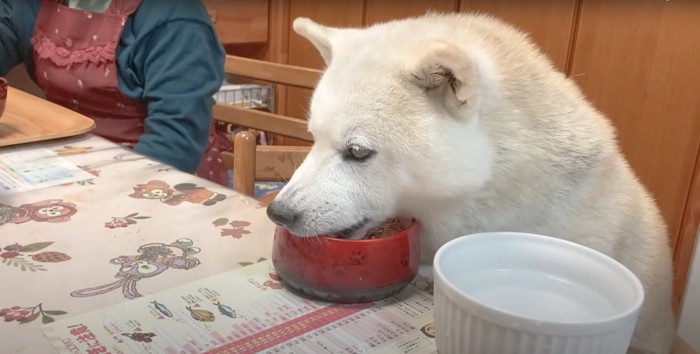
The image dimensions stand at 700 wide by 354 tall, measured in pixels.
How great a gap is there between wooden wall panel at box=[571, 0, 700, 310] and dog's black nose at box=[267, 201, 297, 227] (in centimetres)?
134

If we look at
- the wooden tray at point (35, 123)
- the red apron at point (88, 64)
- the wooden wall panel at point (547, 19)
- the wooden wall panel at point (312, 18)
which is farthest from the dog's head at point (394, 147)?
the wooden wall panel at point (312, 18)

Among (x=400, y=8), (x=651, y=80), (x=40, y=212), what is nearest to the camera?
(x=40, y=212)

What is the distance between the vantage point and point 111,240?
0.74 metres

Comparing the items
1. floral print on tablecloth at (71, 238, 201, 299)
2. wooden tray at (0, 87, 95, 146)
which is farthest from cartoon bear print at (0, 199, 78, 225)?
wooden tray at (0, 87, 95, 146)

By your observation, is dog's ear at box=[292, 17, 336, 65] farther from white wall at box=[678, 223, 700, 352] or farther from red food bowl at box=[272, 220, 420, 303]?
white wall at box=[678, 223, 700, 352]

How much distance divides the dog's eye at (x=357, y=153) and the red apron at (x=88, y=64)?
787 millimetres

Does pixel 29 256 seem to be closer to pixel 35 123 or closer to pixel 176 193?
pixel 176 193

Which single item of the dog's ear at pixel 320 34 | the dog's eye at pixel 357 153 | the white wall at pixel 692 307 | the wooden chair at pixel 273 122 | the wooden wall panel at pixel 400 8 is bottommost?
the white wall at pixel 692 307

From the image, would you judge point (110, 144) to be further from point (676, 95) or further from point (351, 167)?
point (676, 95)

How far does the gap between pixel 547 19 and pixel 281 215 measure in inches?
64.3

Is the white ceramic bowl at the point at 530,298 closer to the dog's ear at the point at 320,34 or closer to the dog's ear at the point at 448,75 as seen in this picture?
the dog's ear at the point at 448,75

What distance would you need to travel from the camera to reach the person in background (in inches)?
54.1

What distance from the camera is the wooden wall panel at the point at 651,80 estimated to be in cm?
183

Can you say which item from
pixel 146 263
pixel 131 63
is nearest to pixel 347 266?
pixel 146 263
